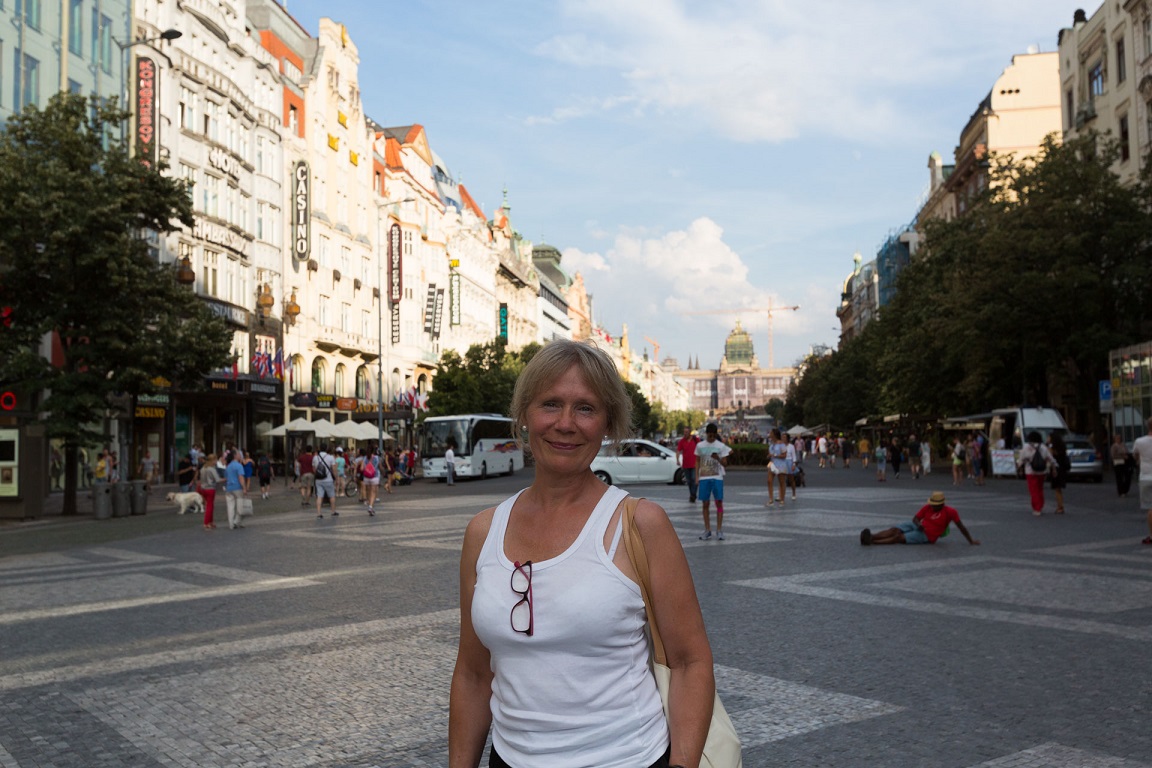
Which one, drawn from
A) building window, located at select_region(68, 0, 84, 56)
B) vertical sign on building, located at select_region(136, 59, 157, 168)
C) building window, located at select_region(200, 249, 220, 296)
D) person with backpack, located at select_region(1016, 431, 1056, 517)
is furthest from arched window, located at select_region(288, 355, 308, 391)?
person with backpack, located at select_region(1016, 431, 1056, 517)

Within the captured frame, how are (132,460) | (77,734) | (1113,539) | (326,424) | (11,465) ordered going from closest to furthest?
1. (77,734)
2. (1113,539)
3. (11,465)
4. (132,460)
5. (326,424)

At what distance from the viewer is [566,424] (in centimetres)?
271

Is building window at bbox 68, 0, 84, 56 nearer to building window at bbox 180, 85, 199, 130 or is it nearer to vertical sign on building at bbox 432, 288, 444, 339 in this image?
building window at bbox 180, 85, 199, 130

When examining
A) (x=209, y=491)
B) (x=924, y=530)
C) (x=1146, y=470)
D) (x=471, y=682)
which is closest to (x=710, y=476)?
(x=924, y=530)

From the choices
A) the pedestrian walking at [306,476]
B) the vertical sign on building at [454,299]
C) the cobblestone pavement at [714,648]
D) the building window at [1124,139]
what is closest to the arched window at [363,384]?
the vertical sign on building at [454,299]

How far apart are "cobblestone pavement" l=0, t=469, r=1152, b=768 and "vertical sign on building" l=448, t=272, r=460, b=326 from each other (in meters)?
62.5

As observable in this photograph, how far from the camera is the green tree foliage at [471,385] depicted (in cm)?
6359

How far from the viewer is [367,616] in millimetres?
10180

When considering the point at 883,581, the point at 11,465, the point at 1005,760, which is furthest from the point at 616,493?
the point at 11,465

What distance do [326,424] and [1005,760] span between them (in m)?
Result: 41.6

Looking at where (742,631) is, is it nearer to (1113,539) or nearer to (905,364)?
(1113,539)

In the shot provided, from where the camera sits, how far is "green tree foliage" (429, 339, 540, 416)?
209ft

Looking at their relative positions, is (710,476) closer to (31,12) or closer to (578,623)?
(578,623)

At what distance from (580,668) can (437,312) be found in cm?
7249
